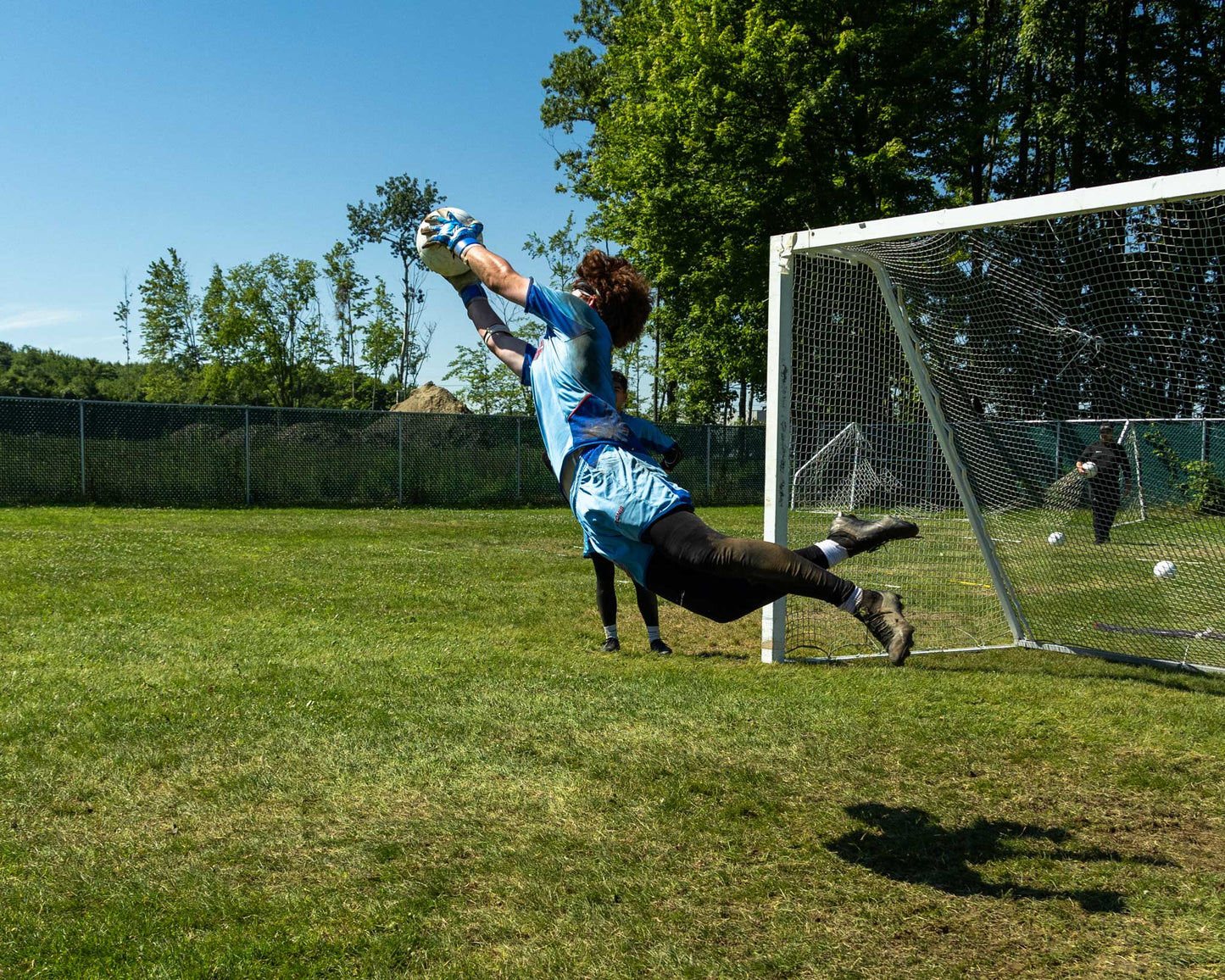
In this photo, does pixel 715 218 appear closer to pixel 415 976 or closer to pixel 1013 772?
pixel 1013 772

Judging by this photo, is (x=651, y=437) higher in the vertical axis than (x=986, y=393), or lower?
lower

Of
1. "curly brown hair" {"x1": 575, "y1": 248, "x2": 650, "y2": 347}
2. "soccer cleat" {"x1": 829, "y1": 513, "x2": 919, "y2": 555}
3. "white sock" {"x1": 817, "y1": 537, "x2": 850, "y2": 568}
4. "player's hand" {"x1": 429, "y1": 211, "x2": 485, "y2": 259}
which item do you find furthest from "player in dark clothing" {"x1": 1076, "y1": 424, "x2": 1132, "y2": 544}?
"player's hand" {"x1": 429, "y1": 211, "x2": 485, "y2": 259}

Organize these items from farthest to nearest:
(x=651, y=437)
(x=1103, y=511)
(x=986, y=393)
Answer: (x=1103, y=511)
(x=986, y=393)
(x=651, y=437)

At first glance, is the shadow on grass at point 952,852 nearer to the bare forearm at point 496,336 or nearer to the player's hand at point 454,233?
the bare forearm at point 496,336

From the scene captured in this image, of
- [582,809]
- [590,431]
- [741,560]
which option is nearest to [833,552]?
[741,560]

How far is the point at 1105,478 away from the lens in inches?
475

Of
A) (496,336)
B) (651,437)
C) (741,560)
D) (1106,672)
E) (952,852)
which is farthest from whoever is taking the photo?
(1106,672)

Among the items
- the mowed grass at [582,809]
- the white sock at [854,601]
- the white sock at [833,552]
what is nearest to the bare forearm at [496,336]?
the white sock at [833,552]

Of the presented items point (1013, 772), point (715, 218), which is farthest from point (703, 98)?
point (1013, 772)

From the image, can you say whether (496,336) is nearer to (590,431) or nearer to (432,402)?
(590,431)

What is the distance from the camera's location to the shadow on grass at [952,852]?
3.58 metres

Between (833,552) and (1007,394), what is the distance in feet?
16.9

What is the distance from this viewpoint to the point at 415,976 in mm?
2891

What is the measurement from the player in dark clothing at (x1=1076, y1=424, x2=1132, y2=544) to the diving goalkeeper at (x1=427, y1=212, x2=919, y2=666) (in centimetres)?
719
